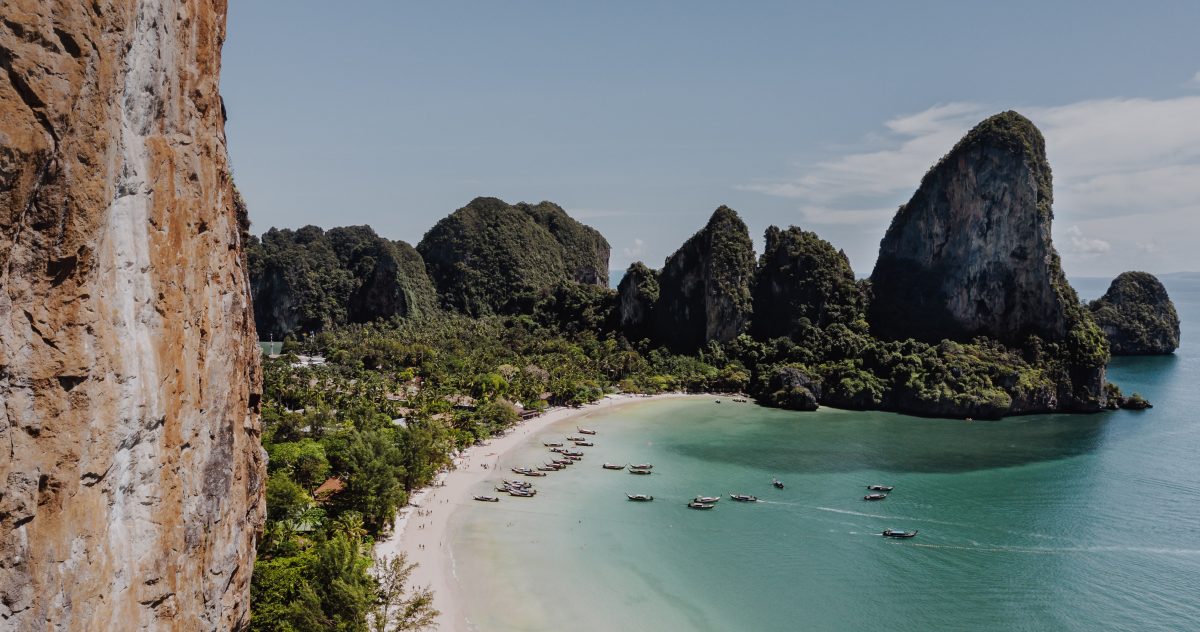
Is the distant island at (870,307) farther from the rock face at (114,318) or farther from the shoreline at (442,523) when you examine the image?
the rock face at (114,318)

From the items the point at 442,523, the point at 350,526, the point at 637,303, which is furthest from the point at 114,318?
the point at 637,303

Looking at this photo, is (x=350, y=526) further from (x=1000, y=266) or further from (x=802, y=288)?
(x=1000, y=266)

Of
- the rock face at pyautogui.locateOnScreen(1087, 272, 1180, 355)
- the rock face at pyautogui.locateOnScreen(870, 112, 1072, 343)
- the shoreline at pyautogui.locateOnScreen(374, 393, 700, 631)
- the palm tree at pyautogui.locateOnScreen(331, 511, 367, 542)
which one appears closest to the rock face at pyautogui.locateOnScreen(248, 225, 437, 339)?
the shoreline at pyautogui.locateOnScreen(374, 393, 700, 631)

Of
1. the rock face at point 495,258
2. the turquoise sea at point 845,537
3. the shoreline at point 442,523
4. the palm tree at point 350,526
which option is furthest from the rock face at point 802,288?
the palm tree at point 350,526

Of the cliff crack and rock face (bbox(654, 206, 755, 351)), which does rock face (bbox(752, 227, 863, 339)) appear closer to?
rock face (bbox(654, 206, 755, 351))

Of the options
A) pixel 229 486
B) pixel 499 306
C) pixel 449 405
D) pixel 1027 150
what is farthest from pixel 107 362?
pixel 499 306
